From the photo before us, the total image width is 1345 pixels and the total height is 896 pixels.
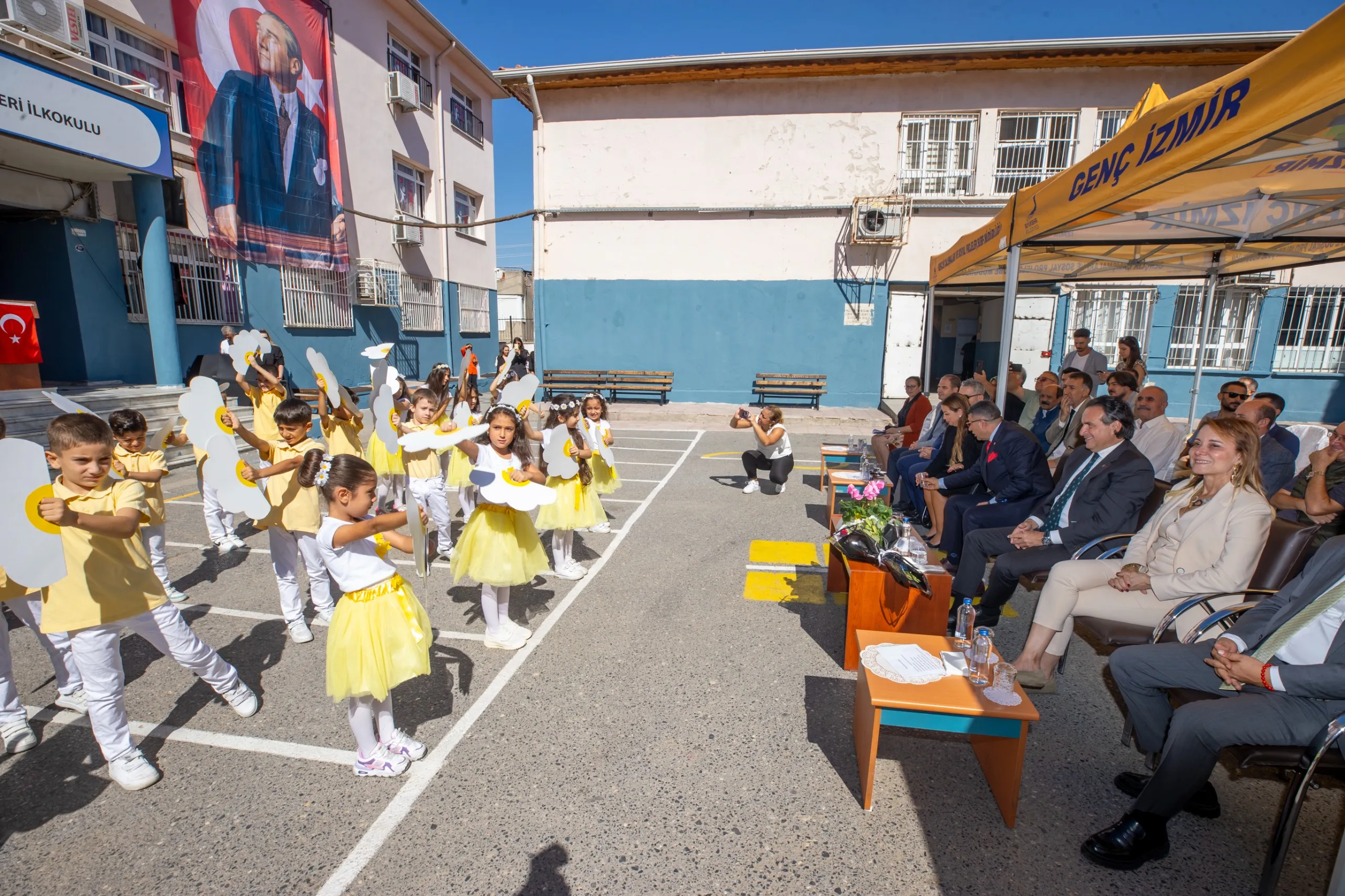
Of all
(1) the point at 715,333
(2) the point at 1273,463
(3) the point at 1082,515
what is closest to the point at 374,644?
(3) the point at 1082,515

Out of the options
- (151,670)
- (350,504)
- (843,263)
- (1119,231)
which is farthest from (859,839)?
(843,263)

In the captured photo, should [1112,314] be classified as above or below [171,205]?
below

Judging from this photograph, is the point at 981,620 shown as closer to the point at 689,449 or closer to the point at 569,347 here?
the point at 689,449

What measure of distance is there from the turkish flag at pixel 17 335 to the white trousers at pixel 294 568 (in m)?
7.85

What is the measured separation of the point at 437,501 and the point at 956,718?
15.1 feet

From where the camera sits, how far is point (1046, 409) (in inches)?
317

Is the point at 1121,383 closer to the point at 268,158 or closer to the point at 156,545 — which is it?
the point at 156,545

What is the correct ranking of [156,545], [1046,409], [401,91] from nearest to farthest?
[156,545]
[1046,409]
[401,91]

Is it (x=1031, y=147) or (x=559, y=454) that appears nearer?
(x=559, y=454)

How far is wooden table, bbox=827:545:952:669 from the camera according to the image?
3.87m

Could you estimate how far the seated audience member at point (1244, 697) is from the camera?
97.0 inches

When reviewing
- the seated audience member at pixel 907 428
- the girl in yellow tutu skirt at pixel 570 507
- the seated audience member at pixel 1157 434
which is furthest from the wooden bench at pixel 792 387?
the girl in yellow tutu skirt at pixel 570 507

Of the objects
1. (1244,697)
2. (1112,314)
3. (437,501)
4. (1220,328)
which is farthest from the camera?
(1112,314)

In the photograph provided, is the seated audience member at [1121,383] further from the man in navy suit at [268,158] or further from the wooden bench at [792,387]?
the man in navy suit at [268,158]
